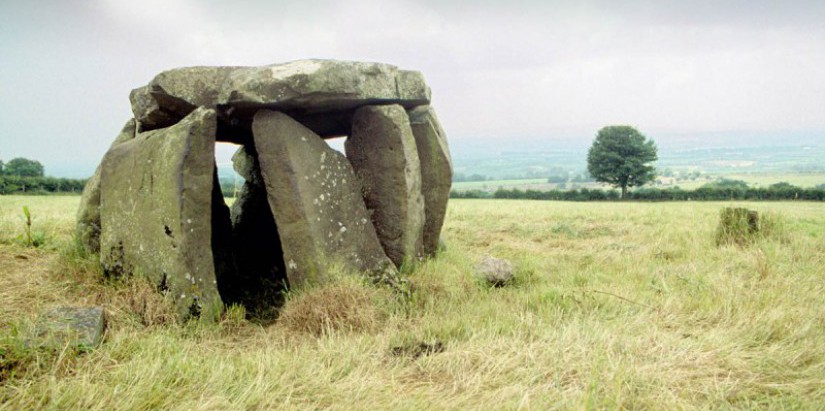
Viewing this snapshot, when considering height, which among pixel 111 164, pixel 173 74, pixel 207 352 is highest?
pixel 173 74

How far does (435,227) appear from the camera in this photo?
9.94 m

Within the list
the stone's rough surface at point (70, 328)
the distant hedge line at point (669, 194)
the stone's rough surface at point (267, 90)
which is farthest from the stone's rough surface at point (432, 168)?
the distant hedge line at point (669, 194)

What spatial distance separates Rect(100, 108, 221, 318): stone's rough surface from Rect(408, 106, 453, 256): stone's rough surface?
12.0 ft

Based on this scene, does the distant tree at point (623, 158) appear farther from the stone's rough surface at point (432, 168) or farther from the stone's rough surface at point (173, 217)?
the stone's rough surface at point (173, 217)

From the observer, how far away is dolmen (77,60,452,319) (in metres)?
6.54

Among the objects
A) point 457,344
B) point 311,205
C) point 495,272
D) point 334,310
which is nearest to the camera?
point 457,344

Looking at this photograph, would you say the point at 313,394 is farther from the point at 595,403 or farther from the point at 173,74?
the point at 173,74

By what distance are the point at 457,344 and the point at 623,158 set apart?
54.6 meters

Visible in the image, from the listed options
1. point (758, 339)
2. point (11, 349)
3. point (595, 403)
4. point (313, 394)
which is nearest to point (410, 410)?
point (313, 394)

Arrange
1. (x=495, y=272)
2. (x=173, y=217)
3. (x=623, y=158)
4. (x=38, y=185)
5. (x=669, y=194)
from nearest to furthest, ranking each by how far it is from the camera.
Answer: (x=173, y=217) < (x=495, y=272) < (x=38, y=185) < (x=669, y=194) < (x=623, y=158)

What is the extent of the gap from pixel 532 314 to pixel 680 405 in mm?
2168

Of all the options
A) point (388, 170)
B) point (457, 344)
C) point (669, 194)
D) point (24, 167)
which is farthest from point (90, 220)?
point (24, 167)

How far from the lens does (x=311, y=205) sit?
7133mm

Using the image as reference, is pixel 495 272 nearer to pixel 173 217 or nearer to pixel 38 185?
pixel 173 217
